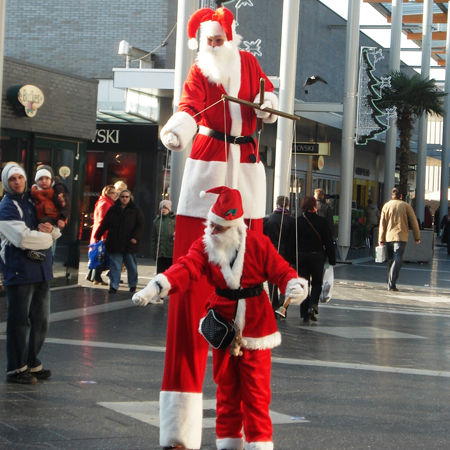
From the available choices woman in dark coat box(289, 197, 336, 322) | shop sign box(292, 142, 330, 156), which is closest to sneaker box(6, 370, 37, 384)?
woman in dark coat box(289, 197, 336, 322)

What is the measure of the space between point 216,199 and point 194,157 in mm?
348

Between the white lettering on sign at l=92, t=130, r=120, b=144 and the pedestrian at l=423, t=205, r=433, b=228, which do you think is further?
the pedestrian at l=423, t=205, r=433, b=228

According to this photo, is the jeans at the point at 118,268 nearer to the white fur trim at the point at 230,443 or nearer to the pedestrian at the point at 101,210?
the pedestrian at the point at 101,210

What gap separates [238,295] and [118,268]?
9.22 m

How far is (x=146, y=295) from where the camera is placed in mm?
3939

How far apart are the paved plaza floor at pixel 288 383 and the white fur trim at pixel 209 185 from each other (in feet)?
4.71

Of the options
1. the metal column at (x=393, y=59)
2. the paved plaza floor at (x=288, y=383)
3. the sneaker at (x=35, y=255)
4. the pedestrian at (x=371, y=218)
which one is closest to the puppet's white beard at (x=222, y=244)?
the paved plaza floor at (x=288, y=383)

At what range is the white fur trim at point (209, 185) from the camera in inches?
187

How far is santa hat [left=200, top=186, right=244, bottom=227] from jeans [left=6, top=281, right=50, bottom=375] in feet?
8.84

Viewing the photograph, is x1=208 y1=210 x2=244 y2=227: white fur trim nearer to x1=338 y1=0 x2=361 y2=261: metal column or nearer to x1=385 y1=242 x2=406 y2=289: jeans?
x1=385 y1=242 x2=406 y2=289: jeans

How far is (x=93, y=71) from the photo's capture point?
22719 mm

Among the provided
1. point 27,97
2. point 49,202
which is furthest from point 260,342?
point 27,97

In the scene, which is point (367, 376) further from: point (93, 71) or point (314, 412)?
point (93, 71)

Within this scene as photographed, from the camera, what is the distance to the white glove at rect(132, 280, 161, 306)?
3914 mm
